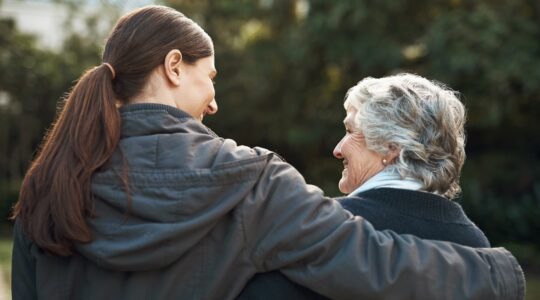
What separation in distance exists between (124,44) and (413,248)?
3.01 feet

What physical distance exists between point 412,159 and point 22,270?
3.64ft

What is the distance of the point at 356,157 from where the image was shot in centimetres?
239

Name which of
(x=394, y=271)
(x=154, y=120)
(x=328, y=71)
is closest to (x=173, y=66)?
(x=154, y=120)

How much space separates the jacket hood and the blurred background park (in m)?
9.61

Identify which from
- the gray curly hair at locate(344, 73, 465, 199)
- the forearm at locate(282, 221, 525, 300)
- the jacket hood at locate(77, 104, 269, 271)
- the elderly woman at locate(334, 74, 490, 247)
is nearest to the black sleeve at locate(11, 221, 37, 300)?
the jacket hood at locate(77, 104, 269, 271)

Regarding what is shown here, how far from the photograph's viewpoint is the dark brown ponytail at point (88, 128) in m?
2.01

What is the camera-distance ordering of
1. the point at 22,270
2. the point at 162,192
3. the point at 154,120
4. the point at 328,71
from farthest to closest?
1. the point at 328,71
2. the point at 22,270
3. the point at 154,120
4. the point at 162,192

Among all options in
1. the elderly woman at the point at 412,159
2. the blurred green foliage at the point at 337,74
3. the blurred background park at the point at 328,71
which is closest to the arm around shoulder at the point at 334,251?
the elderly woman at the point at 412,159

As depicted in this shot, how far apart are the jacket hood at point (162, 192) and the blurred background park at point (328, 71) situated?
9.61m

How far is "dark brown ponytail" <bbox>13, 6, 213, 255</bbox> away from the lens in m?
2.01

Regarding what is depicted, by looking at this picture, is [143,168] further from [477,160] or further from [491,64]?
[477,160]

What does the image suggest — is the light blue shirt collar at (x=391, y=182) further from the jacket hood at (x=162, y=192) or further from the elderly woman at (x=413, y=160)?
the jacket hood at (x=162, y=192)

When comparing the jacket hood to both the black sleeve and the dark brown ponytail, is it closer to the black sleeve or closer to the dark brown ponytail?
the dark brown ponytail

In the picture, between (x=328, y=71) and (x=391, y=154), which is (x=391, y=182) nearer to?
(x=391, y=154)
